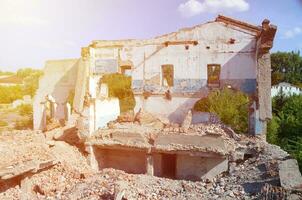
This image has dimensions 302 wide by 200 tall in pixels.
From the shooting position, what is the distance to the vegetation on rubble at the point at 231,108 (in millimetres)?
17000

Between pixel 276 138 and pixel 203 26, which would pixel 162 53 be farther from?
pixel 276 138

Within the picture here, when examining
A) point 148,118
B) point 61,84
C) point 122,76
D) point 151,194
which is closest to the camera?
point 151,194

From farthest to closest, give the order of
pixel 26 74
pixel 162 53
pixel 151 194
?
pixel 26 74
pixel 162 53
pixel 151 194

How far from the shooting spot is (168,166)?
53.5 feet

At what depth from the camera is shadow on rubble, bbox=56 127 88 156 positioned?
15.9 metres

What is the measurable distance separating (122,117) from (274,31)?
9.14 metres

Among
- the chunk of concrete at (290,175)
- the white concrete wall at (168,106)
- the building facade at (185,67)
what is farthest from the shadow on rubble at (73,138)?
the chunk of concrete at (290,175)

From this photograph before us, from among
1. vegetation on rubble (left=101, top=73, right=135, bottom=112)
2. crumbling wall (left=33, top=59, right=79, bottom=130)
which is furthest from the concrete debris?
vegetation on rubble (left=101, top=73, right=135, bottom=112)

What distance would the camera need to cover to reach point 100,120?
17.0 meters

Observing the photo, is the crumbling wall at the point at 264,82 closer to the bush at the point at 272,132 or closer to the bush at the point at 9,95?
the bush at the point at 272,132

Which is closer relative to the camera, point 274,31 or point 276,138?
point 274,31

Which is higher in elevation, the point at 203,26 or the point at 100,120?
the point at 203,26

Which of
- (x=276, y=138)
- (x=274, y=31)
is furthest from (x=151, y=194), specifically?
(x=276, y=138)

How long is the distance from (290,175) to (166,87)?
10.6m
